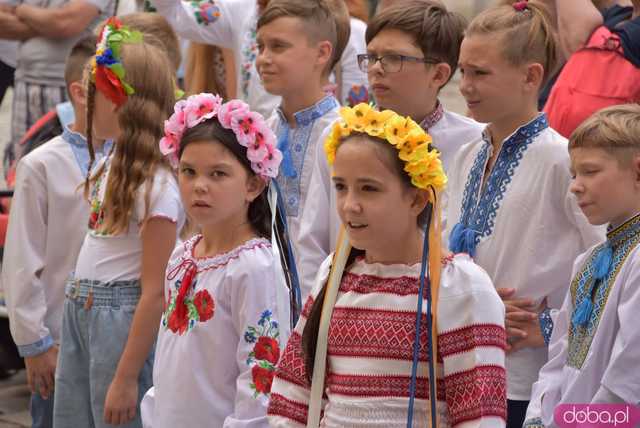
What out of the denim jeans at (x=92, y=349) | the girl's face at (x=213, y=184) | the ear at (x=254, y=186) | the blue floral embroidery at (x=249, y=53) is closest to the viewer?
the girl's face at (x=213, y=184)

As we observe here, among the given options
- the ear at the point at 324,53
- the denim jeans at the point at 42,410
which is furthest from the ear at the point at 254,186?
the denim jeans at the point at 42,410

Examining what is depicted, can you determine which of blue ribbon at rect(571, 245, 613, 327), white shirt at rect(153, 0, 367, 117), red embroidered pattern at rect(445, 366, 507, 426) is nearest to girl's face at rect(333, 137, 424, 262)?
red embroidered pattern at rect(445, 366, 507, 426)

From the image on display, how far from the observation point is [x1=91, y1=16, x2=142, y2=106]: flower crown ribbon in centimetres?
477

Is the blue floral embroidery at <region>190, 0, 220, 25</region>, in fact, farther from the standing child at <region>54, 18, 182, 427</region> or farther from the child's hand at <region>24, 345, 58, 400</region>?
the child's hand at <region>24, 345, 58, 400</region>

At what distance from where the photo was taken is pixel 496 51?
13.9 feet

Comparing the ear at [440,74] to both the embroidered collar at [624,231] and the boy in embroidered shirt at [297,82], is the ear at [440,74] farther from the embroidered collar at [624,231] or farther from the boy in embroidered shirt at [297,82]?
the embroidered collar at [624,231]

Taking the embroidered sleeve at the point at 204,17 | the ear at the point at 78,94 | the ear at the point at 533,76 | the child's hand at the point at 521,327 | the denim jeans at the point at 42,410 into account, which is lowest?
the denim jeans at the point at 42,410

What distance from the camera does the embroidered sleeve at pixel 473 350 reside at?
10.2 ft

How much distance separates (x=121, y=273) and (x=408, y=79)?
4.40ft

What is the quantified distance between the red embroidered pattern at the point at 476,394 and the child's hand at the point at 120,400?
1667 mm

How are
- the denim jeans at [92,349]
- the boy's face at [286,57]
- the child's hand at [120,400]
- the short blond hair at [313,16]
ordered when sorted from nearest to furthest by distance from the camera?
the child's hand at [120,400]
the denim jeans at [92,349]
the boy's face at [286,57]
the short blond hair at [313,16]

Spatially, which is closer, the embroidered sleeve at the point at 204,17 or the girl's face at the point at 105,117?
the girl's face at the point at 105,117

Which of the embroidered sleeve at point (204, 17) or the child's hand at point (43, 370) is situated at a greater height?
the embroidered sleeve at point (204, 17)

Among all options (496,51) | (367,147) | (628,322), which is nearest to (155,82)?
(496,51)
